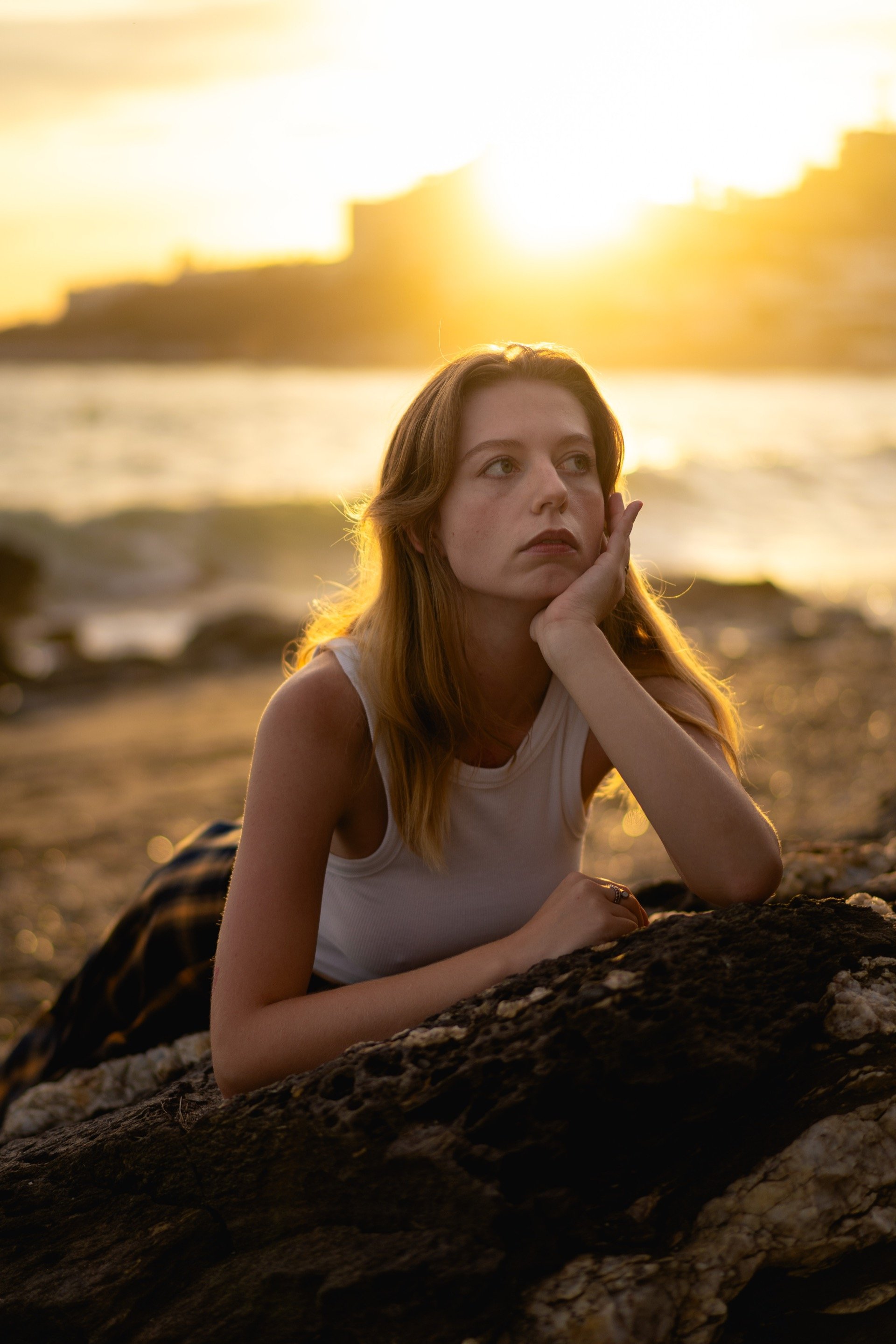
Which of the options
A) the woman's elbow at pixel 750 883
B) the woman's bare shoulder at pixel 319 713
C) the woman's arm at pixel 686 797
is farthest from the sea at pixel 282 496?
the woman's elbow at pixel 750 883

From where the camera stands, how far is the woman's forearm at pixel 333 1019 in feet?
5.45

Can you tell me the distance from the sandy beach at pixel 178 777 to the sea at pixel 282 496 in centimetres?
140

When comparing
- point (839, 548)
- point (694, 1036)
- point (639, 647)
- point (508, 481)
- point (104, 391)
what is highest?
point (104, 391)

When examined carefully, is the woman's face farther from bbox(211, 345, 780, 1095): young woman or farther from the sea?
the sea

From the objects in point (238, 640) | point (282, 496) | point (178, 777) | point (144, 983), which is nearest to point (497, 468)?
point (144, 983)

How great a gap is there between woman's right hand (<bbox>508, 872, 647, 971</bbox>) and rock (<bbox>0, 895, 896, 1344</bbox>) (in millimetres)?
77

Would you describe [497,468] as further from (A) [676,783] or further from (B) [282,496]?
(B) [282,496]

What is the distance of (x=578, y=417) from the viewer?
2.10 meters

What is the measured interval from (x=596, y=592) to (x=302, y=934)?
799 mm

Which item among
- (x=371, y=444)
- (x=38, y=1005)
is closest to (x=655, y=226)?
(x=371, y=444)

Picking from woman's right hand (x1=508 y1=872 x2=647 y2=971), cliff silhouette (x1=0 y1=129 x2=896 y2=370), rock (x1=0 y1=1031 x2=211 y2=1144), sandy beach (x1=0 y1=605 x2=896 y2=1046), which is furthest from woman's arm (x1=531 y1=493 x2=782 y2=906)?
cliff silhouette (x1=0 y1=129 x2=896 y2=370)

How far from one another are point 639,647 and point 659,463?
24.8m

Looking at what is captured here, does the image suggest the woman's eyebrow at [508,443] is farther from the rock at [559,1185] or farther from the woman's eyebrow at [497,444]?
the rock at [559,1185]

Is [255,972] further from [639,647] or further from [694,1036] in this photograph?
[639,647]
